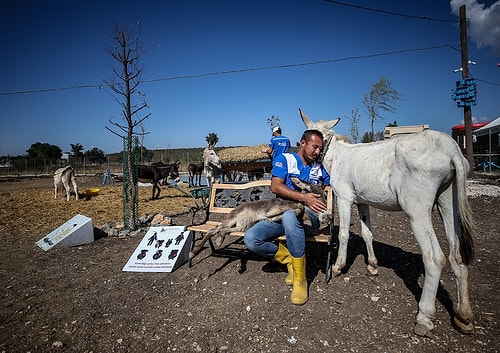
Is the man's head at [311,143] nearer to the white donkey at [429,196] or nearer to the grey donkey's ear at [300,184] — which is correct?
the grey donkey's ear at [300,184]

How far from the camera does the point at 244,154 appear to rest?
30.2 feet

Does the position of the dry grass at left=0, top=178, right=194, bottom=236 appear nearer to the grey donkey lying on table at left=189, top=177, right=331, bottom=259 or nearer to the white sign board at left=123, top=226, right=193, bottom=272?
the white sign board at left=123, top=226, right=193, bottom=272

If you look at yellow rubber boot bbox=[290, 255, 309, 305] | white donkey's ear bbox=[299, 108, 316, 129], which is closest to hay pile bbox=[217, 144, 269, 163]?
white donkey's ear bbox=[299, 108, 316, 129]

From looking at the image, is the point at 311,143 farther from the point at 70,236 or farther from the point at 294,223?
the point at 70,236

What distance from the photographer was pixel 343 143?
154 inches

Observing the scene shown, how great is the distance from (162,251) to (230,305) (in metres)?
1.66

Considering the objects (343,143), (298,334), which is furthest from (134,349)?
(343,143)

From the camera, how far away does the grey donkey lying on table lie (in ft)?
11.0

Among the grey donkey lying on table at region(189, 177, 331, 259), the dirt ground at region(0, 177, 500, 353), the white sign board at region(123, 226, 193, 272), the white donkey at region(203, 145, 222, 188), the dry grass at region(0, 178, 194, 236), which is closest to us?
the dirt ground at region(0, 177, 500, 353)

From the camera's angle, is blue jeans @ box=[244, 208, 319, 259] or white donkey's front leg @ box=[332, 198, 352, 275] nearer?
blue jeans @ box=[244, 208, 319, 259]

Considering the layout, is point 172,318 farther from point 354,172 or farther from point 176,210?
point 176,210

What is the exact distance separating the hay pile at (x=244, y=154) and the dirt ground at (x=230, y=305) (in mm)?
4462

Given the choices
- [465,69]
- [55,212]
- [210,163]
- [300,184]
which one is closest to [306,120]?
[300,184]

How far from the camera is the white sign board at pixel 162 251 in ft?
13.4
